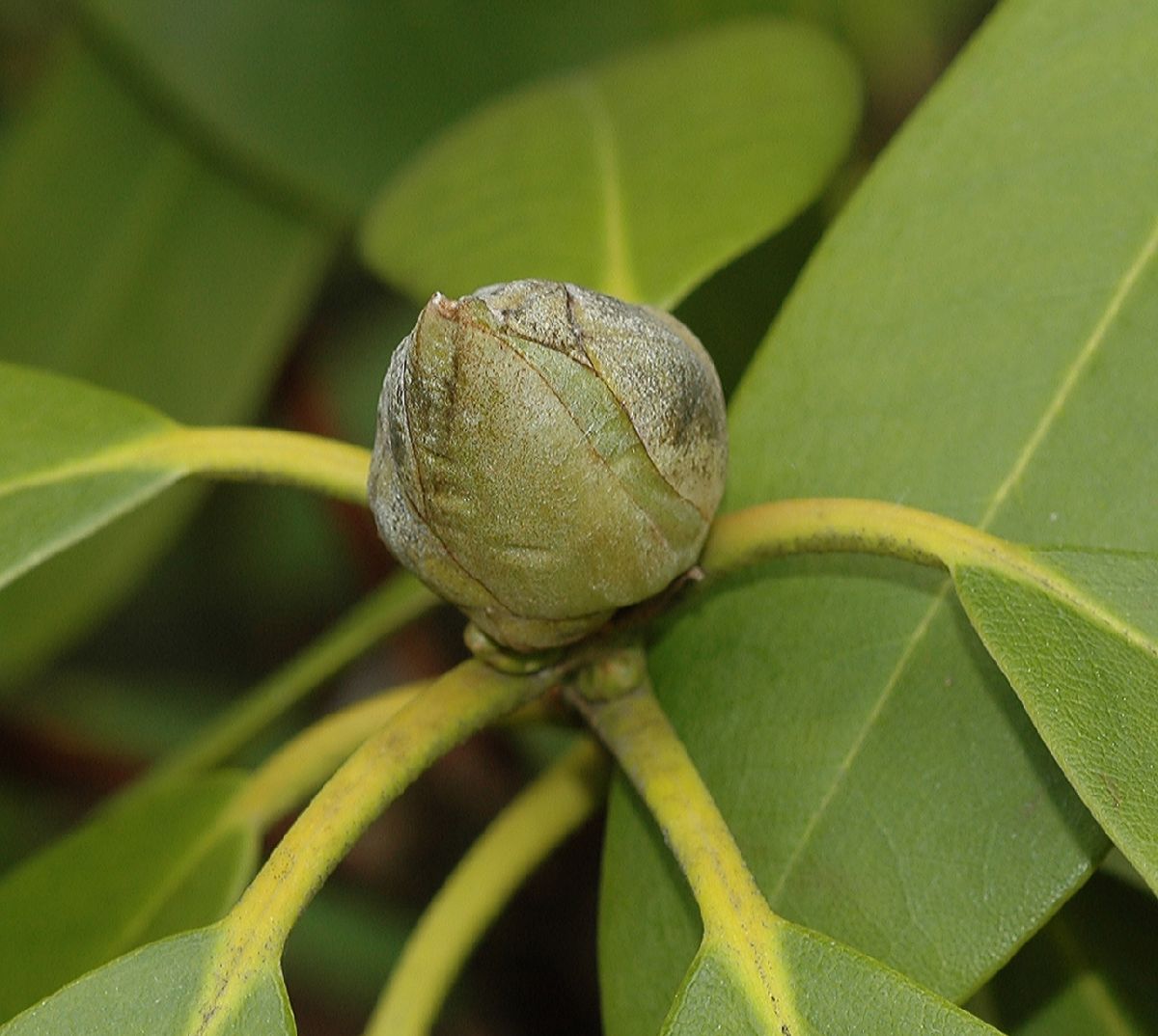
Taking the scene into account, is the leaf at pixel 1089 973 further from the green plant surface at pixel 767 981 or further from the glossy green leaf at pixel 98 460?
the glossy green leaf at pixel 98 460

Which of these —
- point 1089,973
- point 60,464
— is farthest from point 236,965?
point 1089,973

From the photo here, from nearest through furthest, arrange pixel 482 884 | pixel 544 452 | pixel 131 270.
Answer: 1. pixel 544 452
2. pixel 482 884
3. pixel 131 270

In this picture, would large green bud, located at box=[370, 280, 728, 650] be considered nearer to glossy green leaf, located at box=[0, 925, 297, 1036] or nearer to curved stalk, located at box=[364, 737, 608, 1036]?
glossy green leaf, located at box=[0, 925, 297, 1036]

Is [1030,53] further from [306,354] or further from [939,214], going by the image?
[306,354]

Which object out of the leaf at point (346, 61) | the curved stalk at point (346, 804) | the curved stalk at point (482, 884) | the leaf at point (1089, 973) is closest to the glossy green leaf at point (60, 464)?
the curved stalk at point (346, 804)

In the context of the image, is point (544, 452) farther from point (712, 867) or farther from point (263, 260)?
point (263, 260)

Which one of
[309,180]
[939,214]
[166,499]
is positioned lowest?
[166,499]

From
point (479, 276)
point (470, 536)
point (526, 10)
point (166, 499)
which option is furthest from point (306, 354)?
point (470, 536)
